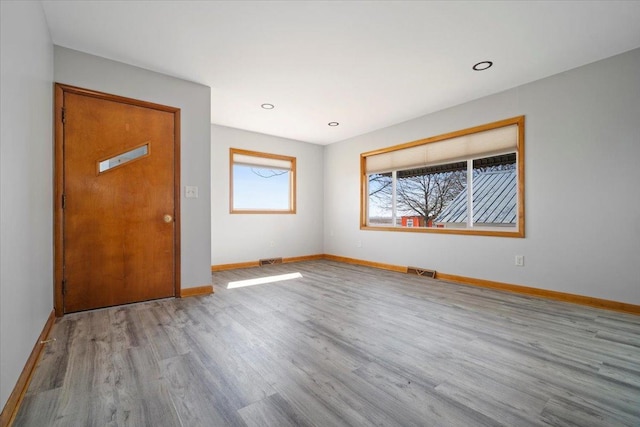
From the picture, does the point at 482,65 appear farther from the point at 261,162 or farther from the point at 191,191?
the point at 261,162

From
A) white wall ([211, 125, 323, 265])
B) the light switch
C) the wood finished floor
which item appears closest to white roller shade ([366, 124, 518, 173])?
white wall ([211, 125, 323, 265])

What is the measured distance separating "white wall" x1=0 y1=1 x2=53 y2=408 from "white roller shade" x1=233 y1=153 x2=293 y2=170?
296cm

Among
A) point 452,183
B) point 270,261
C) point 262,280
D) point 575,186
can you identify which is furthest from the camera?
point 270,261

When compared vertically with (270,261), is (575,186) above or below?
above

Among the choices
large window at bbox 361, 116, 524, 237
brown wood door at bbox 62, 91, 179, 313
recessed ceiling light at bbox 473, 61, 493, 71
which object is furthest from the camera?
large window at bbox 361, 116, 524, 237

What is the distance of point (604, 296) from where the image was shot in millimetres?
2914

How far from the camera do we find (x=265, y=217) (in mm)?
5566

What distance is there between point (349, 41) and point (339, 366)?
2.67 metres

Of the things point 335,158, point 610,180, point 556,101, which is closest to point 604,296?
point 610,180

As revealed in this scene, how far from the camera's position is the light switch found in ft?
11.1

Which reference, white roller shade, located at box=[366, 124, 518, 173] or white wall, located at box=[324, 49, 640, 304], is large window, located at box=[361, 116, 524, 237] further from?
white wall, located at box=[324, 49, 640, 304]

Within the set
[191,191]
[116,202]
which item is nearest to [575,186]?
[191,191]

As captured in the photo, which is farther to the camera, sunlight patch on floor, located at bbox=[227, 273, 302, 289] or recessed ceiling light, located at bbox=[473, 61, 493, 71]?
sunlight patch on floor, located at bbox=[227, 273, 302, 289]

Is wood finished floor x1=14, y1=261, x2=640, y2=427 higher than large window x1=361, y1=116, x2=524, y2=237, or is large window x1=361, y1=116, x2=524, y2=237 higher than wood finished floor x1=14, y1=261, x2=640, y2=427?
large window x1=361, y1=116, x2=524, y2=237
